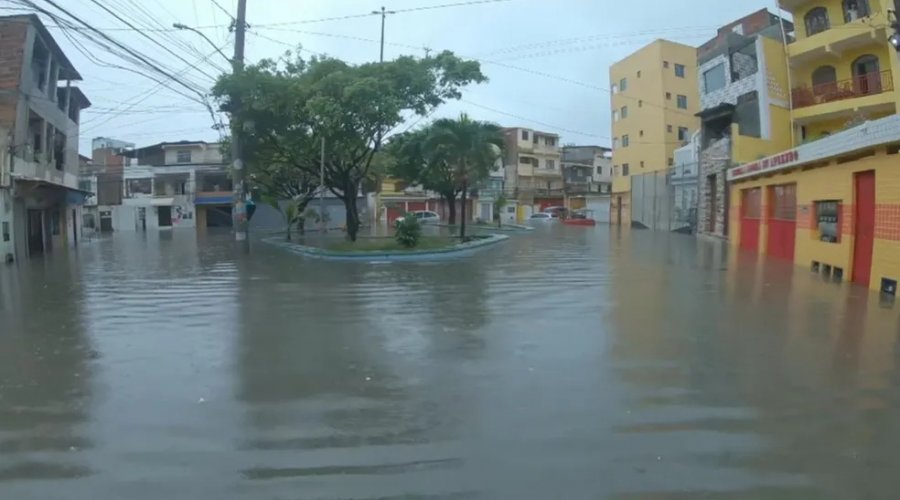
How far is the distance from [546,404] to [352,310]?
5.48 metres

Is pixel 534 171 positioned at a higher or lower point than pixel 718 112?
lower

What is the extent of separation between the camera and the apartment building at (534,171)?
73250mm

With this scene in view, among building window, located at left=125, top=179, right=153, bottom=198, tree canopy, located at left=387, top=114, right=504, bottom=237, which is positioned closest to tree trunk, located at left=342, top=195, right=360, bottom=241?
tree canopy, located at left=387, top=114, right=504, bottom=237

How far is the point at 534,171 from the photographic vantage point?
74875 mm

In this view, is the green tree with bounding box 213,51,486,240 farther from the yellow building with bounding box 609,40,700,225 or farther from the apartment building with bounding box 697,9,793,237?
the yellow building with bounding box 609,40,700,225

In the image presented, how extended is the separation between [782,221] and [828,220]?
486 centimetres

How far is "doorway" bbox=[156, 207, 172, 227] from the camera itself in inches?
2314

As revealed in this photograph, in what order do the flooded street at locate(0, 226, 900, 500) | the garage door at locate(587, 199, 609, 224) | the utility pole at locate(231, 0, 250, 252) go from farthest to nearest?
1. the garage door at locate(587, 199, 609, 224)
2. the utility pole at locate(231, 0, 250, 252)
3. the flooded street at locate(0, 226, 900, 500)

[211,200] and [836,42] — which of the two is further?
[211,200]

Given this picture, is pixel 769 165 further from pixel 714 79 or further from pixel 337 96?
pixel 714 79

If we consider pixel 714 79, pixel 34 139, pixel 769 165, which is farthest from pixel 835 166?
pixel 34 139

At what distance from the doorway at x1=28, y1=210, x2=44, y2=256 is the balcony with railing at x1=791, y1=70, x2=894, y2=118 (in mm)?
32479

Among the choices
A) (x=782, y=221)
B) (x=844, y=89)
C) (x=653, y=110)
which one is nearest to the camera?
(x=782, y=221)

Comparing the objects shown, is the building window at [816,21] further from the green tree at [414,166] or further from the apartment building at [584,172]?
the apartment building at [584,172]
